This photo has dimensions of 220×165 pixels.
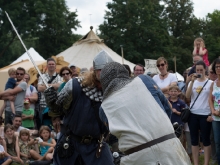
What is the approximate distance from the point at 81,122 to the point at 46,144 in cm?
438

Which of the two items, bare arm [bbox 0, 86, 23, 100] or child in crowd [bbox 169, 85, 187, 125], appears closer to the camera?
child in crowd [bbox 169, 85, 187, 125]

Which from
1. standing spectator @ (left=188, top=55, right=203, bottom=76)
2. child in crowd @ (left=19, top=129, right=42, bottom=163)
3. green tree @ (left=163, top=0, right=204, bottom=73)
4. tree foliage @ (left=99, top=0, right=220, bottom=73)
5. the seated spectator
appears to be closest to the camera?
standing spectator @ (left=188, top=55, right=203, bottom=76)

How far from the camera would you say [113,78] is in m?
4.09

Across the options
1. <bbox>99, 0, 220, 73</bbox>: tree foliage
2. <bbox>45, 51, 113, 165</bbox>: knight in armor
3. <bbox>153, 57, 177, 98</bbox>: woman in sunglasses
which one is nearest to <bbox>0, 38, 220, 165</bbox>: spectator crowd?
<bbox>153, 57, 177, 98</bbox>: woman in sunglasses

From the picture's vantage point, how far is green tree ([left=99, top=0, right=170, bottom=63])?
146 ft

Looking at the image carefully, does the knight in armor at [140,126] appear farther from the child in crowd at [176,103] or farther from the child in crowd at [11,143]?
the child in crowd at [11,143]

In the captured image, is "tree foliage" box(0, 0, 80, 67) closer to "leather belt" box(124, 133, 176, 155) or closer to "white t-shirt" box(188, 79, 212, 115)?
"white t-shirt" box(188, 79, 212, 115)

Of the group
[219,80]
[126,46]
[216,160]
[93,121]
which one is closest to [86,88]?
[93,121]

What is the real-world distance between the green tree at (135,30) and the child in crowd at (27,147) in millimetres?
34033

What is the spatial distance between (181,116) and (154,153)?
16.0ft

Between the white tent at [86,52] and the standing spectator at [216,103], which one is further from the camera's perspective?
the white tent at [86,52]

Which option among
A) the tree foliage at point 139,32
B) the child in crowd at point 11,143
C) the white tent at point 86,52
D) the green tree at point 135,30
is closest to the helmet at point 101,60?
the child in crowd at point 11,143

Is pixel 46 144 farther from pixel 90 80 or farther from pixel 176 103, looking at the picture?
pixel 90 80

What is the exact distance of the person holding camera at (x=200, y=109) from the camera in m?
8.60
